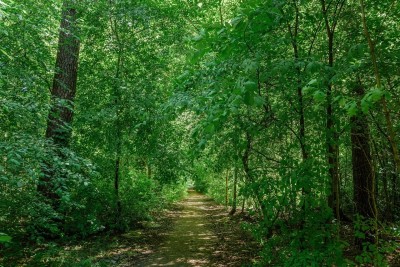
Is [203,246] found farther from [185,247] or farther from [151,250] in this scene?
[151,250]

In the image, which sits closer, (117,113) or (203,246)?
(117,113)

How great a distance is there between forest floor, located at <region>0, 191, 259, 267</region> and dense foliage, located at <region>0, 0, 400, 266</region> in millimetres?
485

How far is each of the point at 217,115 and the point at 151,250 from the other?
719cm

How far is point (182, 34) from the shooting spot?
9.80m

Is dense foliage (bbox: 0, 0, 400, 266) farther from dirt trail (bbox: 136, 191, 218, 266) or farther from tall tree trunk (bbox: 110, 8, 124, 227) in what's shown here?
dirt trail (bbox: 136, 191, 218, 266)

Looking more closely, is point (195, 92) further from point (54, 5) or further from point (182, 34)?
point (182, 34)

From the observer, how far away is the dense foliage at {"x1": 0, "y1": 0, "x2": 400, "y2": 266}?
3.61m

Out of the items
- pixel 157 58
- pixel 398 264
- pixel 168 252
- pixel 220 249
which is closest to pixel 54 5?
pixel 157 58

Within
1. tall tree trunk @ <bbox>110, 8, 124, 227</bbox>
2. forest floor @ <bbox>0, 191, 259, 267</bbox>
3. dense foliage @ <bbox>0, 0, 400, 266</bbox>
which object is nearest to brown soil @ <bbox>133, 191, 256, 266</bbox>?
forest floor @ <bbox>0, 191, 259, 267</bbox>

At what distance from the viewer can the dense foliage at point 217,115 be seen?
361 centimetres

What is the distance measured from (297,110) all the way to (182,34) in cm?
613

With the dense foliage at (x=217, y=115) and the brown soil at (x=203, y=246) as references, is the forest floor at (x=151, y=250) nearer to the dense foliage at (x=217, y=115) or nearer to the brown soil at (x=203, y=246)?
the brown soil at (x=203, y=246)

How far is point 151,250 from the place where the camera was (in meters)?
8.88

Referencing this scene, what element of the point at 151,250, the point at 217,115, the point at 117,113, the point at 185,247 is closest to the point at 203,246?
the point at 185,247
